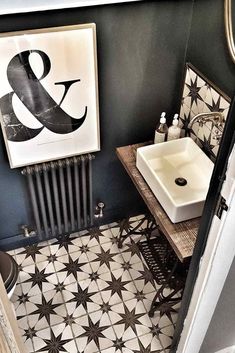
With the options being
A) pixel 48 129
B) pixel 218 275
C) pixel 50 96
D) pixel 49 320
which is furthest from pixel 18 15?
pixel 49 320

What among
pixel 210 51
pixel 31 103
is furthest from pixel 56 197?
pixel 210 51

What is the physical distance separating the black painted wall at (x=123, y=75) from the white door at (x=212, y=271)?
1197 millimetres

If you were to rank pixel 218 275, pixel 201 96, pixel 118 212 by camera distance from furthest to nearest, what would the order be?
pixel 118 212 → pixel 201 96 → pixel 218 275

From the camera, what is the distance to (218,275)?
4.50ft

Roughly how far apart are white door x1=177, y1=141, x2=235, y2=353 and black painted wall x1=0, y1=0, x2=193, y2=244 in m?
1.20

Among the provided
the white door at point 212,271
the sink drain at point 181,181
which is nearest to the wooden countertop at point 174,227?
the sink drain at point 181,181

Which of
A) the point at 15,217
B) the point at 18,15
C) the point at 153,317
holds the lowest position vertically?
the point at 153,317

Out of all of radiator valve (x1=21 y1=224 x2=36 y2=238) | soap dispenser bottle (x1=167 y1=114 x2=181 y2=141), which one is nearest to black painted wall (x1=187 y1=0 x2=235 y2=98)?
soap dispenser bottle (x1=167 y1=114 x2=181 y2=141)

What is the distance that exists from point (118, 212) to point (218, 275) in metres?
1.54

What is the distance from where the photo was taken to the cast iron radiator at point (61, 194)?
232 cm

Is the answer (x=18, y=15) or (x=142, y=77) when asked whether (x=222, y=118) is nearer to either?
(x=142, y=77)

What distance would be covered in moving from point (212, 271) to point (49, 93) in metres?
1.28

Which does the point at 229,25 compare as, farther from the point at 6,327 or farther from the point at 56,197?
the point at 6,327

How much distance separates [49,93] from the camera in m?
2.04
